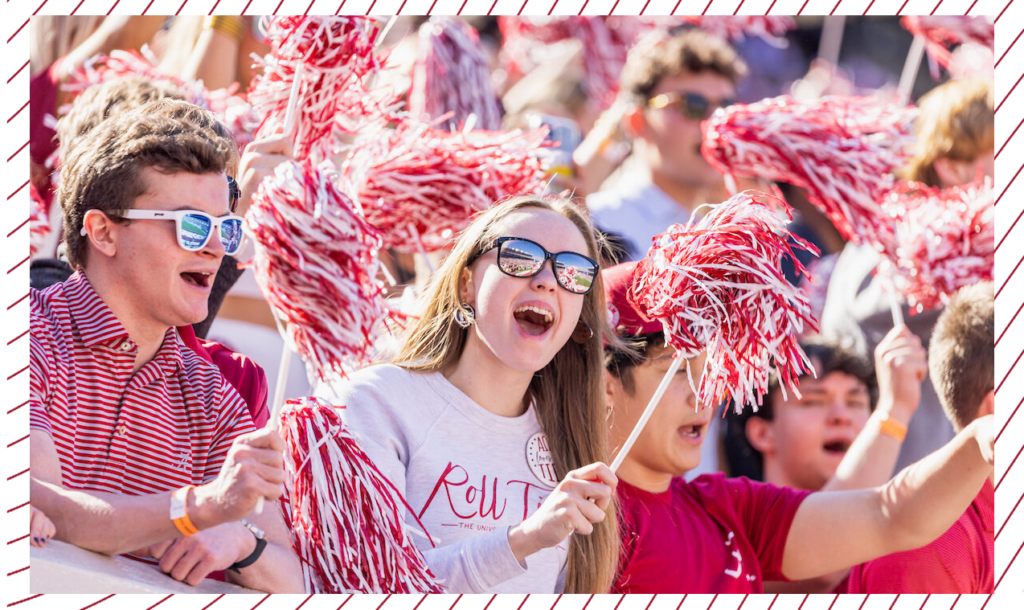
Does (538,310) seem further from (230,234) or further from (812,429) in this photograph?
(812,429)

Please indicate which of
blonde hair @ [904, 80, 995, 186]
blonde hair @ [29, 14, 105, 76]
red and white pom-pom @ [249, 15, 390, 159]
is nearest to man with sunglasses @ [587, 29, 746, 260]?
A: blonde hair @ [904, 80, 995, 186]

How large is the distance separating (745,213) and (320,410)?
980mm

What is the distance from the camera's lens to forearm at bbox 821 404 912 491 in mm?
3068

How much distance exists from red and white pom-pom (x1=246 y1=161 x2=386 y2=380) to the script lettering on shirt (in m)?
0.43

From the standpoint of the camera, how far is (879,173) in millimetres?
3121

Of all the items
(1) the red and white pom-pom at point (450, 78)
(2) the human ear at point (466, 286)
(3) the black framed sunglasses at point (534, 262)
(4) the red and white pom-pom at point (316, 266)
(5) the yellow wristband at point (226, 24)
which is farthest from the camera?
(1) the red and white pom-pom at point (450, 78)

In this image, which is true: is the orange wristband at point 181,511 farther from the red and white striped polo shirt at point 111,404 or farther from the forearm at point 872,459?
the forearm at point 872,459

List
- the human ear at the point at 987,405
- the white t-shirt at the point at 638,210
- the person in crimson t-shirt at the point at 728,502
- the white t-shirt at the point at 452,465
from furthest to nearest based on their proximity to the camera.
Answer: the white t-shirt at the point at 638,210, the human ear at the point at 987,405, the person in crimson t-shirt at the point at 728,502, the white t-shirt at the point at 452,465

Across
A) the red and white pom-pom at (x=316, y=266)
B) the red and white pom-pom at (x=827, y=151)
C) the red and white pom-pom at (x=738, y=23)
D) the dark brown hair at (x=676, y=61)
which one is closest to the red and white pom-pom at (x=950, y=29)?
the dark brown hair at (x=676, y=61)

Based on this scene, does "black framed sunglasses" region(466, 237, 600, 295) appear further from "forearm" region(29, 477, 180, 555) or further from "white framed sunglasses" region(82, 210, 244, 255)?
"forearm" region(29, 477, 180, 555)

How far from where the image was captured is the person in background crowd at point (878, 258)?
12.6 ft

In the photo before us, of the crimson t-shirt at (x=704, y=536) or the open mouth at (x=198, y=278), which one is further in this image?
the crimson t-shirt at (x=704, y=536)

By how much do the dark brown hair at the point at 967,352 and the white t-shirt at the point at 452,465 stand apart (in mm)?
1426

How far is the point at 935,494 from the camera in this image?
2828 millimetres
